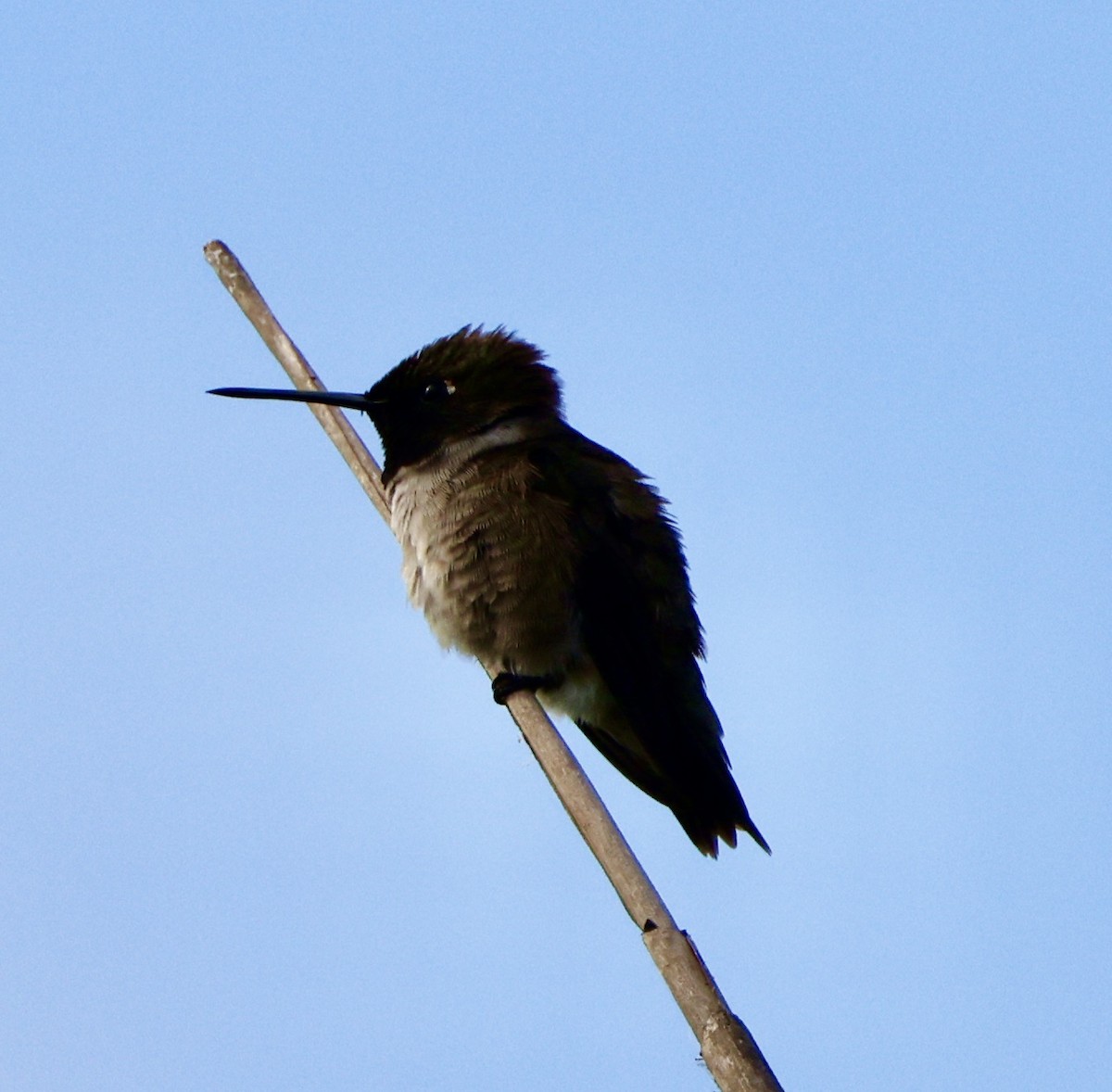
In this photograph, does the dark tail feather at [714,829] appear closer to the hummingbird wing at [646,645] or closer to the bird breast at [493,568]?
the hummingbird wing at [646,645]

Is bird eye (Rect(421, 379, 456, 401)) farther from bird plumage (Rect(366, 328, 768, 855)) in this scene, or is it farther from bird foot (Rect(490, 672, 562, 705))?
bird foot (Rect(490, 672, 562, 705))

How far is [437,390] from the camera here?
524 centimetres

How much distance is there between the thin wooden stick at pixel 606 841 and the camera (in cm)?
236

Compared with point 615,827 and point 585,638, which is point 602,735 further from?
point 615,827

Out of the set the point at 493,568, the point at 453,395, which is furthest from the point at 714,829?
the point at 453,395

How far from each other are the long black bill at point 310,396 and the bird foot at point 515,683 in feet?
3.13

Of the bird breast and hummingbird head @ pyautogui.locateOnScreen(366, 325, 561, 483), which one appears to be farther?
hummingbird head @ pyautogui.locateOnScreen(366, 325, 561, 483)

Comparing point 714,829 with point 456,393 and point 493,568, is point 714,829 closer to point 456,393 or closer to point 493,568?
point 493,568

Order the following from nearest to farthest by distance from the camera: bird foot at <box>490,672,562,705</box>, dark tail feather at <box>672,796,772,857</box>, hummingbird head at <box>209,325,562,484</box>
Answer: bird foot at <box>490,672,562,705</box>, dark tail feather at <box>672,796,772,857</box>, hummingbird head at <box>209,325,562,484</box>

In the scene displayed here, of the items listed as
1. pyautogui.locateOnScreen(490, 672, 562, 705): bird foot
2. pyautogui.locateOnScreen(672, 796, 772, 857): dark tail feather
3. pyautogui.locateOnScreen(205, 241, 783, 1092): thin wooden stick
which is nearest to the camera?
pyautogui.locateOnScreen(205, 241, 783, 1092): thin wooden stick

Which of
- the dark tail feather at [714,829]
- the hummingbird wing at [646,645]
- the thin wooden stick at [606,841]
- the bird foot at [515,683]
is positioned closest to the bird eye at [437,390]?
the hummingbird wing at [646,645]

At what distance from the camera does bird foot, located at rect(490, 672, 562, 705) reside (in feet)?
14.8

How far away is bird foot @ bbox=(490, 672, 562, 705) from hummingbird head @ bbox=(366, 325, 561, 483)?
818 mm

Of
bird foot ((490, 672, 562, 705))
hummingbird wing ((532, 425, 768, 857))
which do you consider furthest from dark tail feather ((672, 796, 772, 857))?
bird foot ((490, 672, 562, 705))
